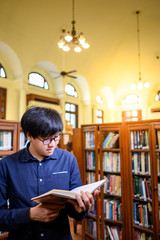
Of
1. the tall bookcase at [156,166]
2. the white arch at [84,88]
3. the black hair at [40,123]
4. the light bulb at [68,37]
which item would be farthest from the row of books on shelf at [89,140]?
the white arch at [84,88]

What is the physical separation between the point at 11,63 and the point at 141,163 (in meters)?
6.61

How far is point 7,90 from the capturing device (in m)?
7.48

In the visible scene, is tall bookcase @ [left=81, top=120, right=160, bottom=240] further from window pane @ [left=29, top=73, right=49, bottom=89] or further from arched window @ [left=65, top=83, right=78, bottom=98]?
arched window @ [left=65, top=83, right=78, bottom=98]

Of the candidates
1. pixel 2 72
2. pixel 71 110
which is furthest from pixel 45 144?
pixel 71 110

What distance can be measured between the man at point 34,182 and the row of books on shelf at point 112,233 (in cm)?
206

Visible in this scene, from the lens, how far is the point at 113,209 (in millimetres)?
2969

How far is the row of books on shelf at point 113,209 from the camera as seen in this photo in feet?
9.62

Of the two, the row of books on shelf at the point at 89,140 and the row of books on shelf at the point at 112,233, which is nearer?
the row of books on shelf at the point at 112,233

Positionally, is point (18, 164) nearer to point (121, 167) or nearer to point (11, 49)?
point (121, 167)

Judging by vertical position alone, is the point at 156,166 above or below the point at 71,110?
below

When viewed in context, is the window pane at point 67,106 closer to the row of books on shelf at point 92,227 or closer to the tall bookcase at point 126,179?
the tall bookcase at point 126,179

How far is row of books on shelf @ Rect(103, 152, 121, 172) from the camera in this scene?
9.86ft

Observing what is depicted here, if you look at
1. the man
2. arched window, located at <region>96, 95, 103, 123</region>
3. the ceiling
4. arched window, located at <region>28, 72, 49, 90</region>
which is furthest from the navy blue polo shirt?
arched window, located at <region>96, 95, 103, 123</region>

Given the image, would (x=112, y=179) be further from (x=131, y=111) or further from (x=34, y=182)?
(x=131, y=111)
